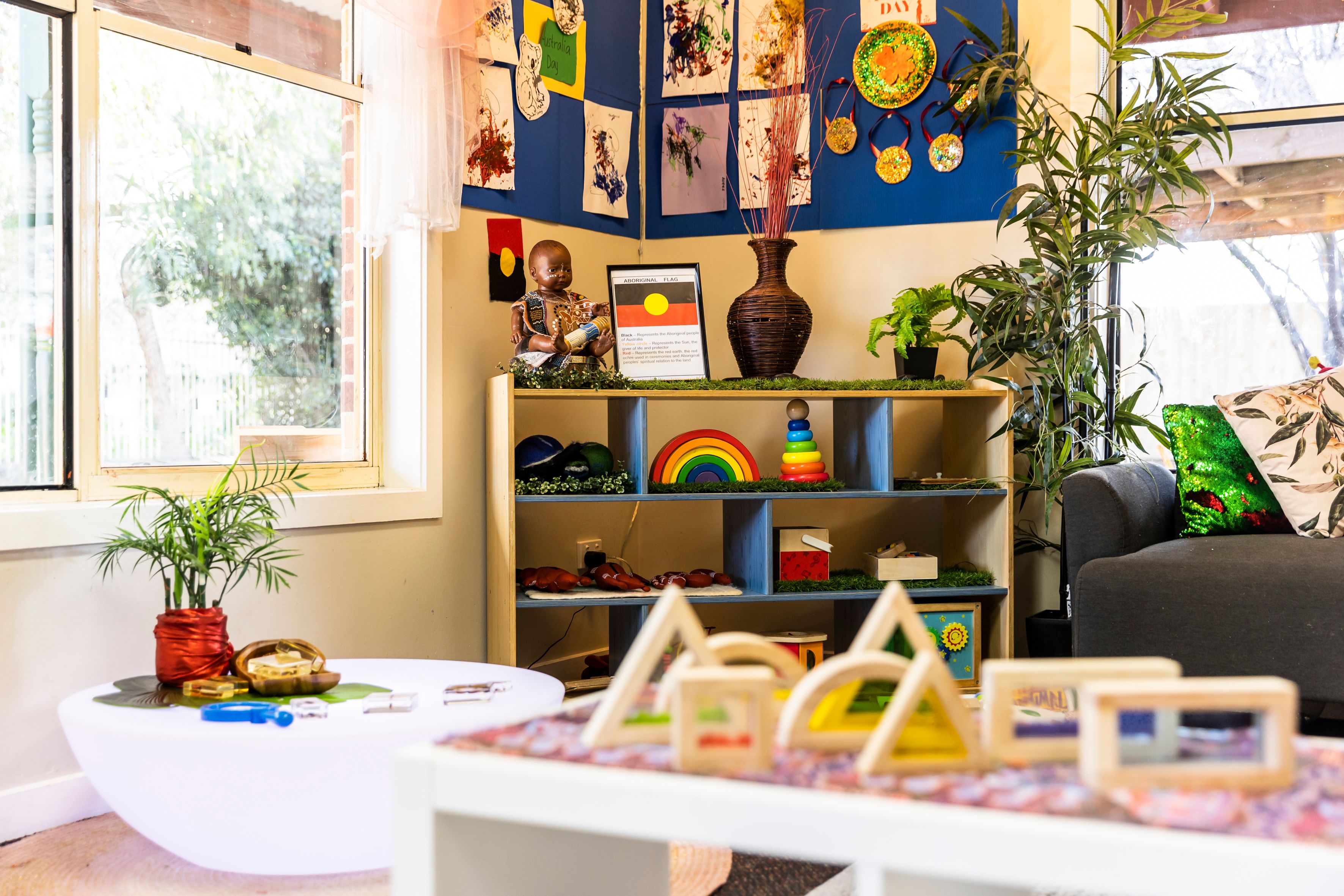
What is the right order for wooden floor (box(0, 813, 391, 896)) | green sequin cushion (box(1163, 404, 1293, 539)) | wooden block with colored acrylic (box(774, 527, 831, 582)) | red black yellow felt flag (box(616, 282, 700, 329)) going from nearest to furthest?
wooden floor (box(0, 813, 391, 896)) → green sequin cushion (box(1163, 404, 1293, 539)) → wooden block with colored acrylic (box(774, 527, 831, 582)) → red black yellow felt flag (box(616, 282, 700, 329))

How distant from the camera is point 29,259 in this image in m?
2.13

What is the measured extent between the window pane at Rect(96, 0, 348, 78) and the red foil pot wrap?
1.28m

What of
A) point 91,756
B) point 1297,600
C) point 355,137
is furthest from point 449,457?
point 1297,600

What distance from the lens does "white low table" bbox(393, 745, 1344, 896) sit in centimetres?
58

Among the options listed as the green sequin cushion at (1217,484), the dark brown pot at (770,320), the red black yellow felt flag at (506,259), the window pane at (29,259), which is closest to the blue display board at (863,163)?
the dark brown pot at (770,320)

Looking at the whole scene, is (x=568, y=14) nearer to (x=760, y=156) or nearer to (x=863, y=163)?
(x=760, y=156)

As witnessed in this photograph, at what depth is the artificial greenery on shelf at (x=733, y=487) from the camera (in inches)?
108

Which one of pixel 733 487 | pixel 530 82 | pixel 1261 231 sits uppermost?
pixel 530 82

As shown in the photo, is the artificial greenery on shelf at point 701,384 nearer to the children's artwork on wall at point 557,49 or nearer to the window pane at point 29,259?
the children's artwork on wall at point 557,49

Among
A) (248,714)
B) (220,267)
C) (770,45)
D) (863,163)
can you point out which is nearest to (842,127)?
(863,163)

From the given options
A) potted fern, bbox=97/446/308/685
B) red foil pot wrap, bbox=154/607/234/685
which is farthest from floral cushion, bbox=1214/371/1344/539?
red foil pot wrap, bbox=154/607/234/685

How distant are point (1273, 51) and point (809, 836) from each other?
3.24 m

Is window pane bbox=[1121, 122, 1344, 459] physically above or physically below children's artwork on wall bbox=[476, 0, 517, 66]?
below

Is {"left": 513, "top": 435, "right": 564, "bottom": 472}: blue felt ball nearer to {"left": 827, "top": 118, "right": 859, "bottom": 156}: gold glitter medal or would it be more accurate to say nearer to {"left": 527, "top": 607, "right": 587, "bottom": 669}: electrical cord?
{"left": 527, "top": 607, "right": 587, "bottom": 669}: electrical cord
